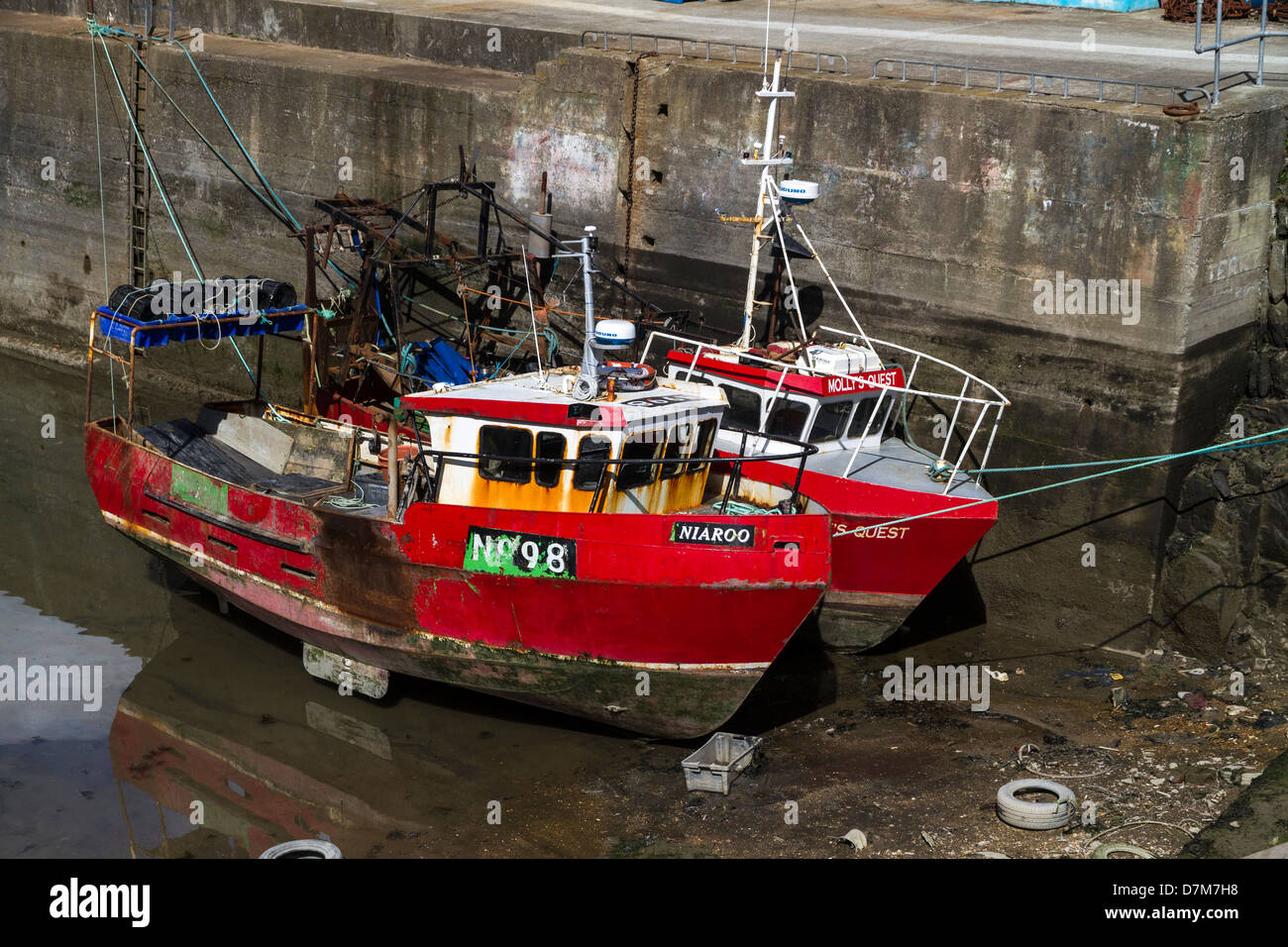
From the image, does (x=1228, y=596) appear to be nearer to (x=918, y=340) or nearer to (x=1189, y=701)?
(x=1189, y=701)

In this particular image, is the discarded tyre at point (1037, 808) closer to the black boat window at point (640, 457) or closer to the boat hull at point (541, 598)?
the boat hull at point (541, 598)

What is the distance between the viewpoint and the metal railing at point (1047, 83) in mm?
13086

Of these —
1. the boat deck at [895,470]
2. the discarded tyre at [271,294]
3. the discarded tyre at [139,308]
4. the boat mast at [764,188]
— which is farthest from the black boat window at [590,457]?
the discarded tyre at [139,308]

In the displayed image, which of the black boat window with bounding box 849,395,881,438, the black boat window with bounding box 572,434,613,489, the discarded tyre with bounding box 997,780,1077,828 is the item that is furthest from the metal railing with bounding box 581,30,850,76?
the discarded tyre with bounding box 997,780,1077,828

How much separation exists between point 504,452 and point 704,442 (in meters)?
1.65

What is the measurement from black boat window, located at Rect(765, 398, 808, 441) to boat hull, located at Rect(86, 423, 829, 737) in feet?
7.53

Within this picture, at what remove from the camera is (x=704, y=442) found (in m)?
11.8

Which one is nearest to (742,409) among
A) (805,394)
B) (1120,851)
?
(805,394)

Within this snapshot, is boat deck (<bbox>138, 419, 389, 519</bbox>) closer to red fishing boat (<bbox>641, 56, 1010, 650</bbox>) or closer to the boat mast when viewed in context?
red fishing boat (<bbox>641, 56, 1010, 650</bbox>)

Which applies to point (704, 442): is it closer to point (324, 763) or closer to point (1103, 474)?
point (1103, 474)

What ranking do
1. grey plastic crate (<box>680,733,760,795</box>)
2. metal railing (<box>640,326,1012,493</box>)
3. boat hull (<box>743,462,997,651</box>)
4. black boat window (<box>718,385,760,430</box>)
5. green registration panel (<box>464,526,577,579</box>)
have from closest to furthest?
A: 1. grey plastic crate (<box>680,733,760,795</box>)
2. green registration panel (<box>464,526,577,579</box>)
3. boat hull (<box>743,462,997,651</box>)
4. metal railing (<box>640,326,1012,493</box>)
5. black boat window (<box>718,385,760,430</box>)

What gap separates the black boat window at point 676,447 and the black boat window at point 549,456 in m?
0.85

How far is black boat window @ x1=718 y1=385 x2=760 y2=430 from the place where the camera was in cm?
1320

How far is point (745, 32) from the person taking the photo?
59.0 ft
